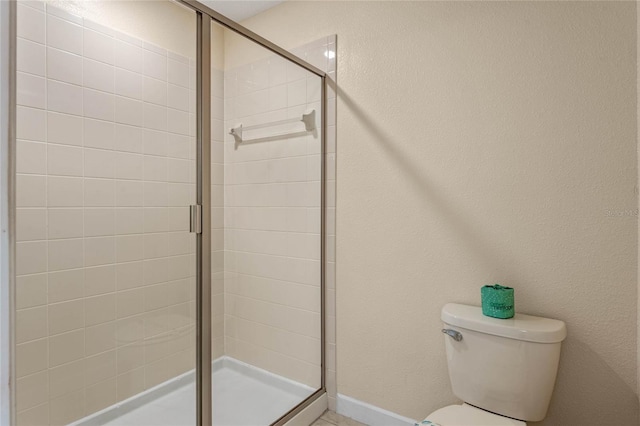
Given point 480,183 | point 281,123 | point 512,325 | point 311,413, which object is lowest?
point 311,413

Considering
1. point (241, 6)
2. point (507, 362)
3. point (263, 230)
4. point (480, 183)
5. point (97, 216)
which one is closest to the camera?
point (97, 216)

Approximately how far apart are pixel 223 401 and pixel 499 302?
1205 millimetres

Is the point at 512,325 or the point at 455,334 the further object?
the point at 455,334

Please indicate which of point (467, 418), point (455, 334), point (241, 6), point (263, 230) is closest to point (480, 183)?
point (455, 334)

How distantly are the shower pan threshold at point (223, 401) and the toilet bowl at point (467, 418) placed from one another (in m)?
0.81

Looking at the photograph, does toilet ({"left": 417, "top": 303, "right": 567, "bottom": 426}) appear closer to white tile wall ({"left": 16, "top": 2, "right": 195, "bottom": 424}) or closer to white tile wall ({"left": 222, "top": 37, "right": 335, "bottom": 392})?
white tile wall ({"left": 222, "top": 37, "right": 335, "bottom": 392})

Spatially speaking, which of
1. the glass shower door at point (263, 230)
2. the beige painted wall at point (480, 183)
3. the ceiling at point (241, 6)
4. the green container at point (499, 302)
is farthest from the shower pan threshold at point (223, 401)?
the ceiling at point (241, 6)

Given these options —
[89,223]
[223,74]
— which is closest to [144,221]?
[89,223]

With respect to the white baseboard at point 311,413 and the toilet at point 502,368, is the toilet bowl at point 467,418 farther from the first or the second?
the white baseboard at point 311,413

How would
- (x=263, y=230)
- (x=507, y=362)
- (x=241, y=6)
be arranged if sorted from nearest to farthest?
1. (x=507, y=362)
2. (x=263, y=230)
3. (x=241, y=6)

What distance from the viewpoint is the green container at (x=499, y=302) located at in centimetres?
136

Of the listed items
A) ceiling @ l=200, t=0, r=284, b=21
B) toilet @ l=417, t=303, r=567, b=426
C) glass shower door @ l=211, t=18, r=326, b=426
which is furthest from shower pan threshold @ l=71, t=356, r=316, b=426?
ceiling @ l=200, t=0, r=284, b=21

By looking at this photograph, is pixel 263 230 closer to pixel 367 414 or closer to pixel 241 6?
pixel 367 414

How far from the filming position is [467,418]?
127cm
